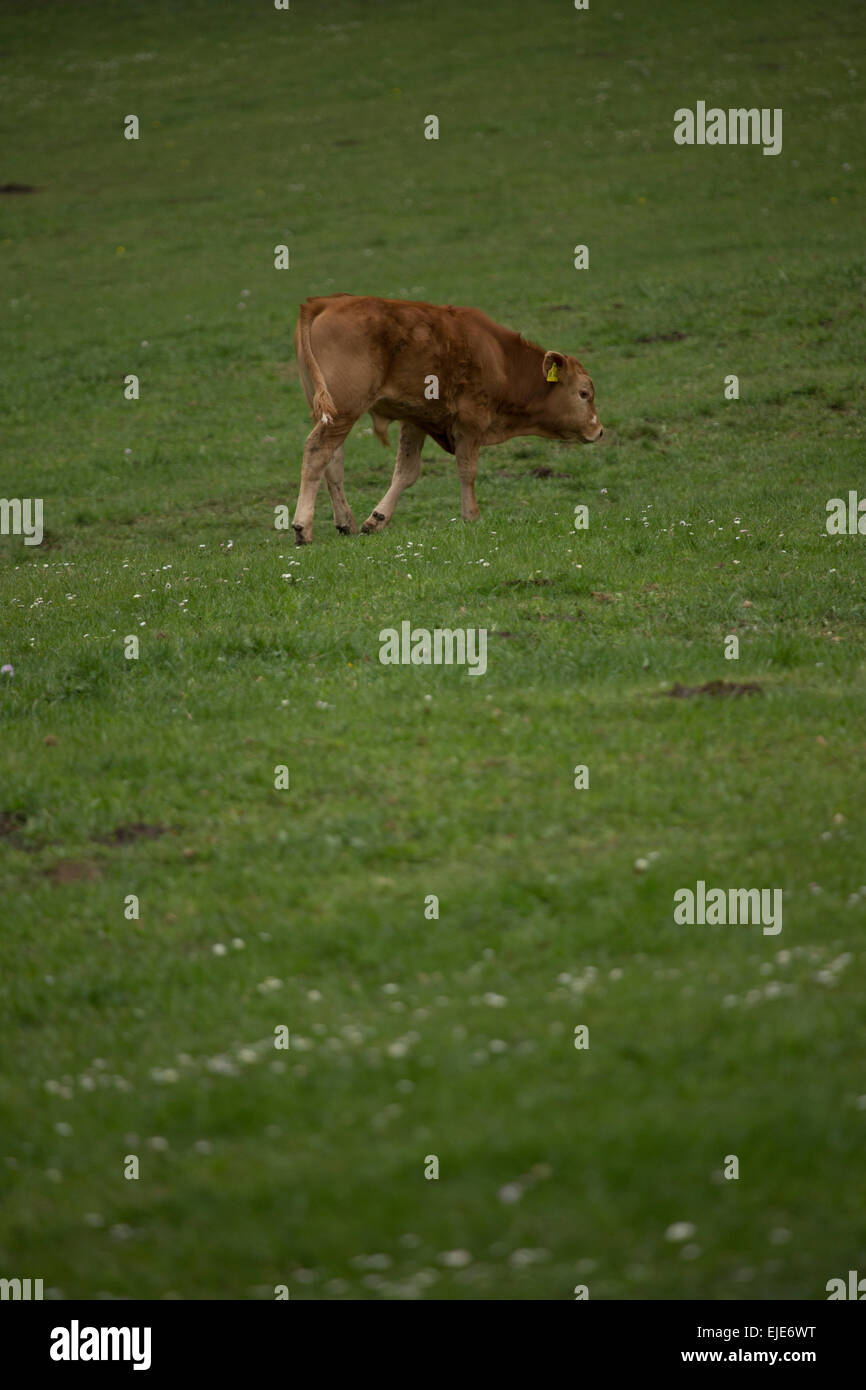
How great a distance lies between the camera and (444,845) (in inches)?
308

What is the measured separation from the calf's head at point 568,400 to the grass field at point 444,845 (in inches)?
43.9

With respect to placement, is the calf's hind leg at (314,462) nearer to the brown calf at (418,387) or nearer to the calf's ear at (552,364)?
the brown calf at (418,387)

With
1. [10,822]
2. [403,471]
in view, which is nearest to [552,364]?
[403,471]

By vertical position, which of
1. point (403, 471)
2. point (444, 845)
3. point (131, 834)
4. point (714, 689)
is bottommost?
point (444, 845)

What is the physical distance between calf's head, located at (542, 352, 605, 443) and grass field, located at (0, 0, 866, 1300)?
111 cm

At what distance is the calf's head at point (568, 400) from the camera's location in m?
15.8

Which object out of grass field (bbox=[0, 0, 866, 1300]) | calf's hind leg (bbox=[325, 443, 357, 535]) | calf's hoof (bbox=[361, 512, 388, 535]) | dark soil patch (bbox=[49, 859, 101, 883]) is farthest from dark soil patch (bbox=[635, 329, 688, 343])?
dark soil patch (bbox=[49, 859, 101, 883])

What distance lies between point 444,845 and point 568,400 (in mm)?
9389

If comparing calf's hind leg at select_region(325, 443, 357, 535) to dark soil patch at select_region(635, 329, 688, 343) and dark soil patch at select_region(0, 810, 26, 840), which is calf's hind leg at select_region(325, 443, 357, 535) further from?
dark soil patch at select_region(635, 329, 688, 343)

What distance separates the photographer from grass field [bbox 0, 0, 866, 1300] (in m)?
5.09

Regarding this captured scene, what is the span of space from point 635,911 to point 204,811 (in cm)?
281

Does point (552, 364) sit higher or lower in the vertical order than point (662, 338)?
lower

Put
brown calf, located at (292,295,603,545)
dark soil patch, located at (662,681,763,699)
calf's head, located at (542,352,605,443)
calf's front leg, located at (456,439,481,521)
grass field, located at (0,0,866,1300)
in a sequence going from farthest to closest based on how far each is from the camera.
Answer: calf's head, located at (542,352,605,443)
calf's front leg, located at (456,439,481,521)
brown calf, located at (292,295,603,545)
dark soil patch, located at (662,681,763,699)
grass field, located at (0,0,866,1300)

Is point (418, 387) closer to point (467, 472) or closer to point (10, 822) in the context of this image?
point (467, 472)
